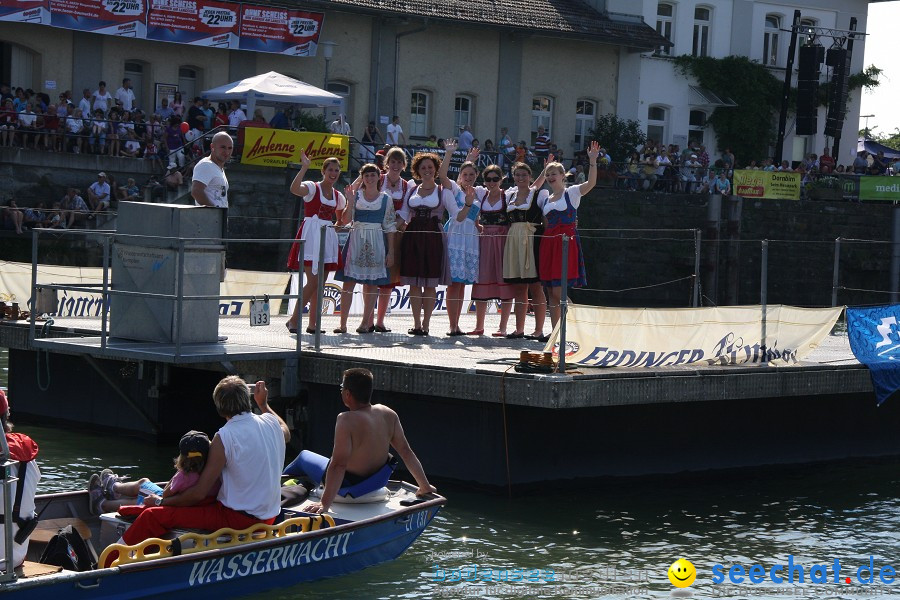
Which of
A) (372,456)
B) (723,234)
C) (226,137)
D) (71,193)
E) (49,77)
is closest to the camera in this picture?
(372,456)

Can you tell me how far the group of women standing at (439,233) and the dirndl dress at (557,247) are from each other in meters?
0.01

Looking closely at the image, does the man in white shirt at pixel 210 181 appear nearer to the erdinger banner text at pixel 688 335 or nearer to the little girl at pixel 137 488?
the erdinger banner text at pixel 688 335

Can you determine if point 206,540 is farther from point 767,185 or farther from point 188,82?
point 767,185

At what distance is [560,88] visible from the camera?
44344mm

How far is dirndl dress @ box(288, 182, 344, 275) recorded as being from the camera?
14.3m

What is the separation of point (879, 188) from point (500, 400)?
32665mm

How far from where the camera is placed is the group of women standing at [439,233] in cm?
1438

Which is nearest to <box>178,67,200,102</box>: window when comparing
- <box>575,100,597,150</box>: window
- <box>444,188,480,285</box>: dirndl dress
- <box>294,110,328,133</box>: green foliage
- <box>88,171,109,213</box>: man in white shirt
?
<box>294,110,328,133</box>: green foliage

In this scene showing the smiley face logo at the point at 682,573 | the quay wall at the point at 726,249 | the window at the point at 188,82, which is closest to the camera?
the smiley face logo at the point at 682,573

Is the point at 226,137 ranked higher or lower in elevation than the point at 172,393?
higher

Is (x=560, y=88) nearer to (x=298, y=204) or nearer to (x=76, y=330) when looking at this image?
(x=298, y=204)

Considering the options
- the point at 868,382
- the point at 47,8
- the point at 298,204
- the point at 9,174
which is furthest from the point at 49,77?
the point at 868,382

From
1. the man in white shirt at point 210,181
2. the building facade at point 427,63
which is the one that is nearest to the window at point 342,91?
the building facade at point 427,63

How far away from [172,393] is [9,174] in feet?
56.0
